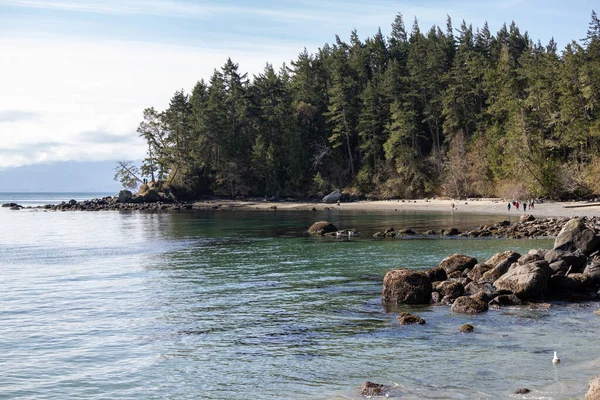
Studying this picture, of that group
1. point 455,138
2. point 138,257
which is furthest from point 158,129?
point 138,257

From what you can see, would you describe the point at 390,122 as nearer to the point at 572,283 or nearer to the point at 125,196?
the point at 125,196

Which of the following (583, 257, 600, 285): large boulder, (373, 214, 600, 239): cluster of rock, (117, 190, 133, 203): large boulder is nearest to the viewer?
(583, 257, 600, 285): large boulder

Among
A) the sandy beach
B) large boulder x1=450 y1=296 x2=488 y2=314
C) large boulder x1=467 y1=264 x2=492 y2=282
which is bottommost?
large boulder x1=450 y1=296 x2=488 y2=314

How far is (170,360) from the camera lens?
14.5 metres

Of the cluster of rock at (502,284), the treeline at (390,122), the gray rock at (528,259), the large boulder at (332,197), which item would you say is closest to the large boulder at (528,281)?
the cluster of rock at (502,284)

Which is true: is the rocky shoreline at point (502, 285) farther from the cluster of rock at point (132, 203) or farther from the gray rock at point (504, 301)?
the cluster of rock at point (132, 203)

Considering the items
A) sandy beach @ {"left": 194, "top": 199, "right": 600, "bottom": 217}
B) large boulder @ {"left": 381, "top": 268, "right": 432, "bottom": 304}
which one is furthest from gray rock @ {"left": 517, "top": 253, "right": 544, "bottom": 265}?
sandy beach @ {"left": 194, "top": 199, "right": 600, "bottom": 217}

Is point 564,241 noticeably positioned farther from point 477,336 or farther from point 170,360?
point 170,360

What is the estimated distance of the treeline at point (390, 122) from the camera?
71.8 meters

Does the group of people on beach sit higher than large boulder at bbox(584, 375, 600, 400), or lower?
higher

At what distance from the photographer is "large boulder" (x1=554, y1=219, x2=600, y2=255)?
2575 cm

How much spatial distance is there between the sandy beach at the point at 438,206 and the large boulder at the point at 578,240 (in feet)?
94.8

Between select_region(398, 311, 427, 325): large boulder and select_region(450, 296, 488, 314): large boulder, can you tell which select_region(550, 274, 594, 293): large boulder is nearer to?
select_region(450, 296, 488, 314): large boulder

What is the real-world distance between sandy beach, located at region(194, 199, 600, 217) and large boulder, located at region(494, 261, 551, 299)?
36370 mm
